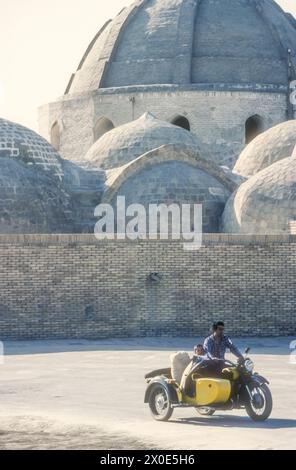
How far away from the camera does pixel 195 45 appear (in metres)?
38.3

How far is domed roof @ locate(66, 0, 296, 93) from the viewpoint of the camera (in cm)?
3803

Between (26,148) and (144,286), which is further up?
(26,148)

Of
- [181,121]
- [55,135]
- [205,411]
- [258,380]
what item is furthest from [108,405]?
[55,135]

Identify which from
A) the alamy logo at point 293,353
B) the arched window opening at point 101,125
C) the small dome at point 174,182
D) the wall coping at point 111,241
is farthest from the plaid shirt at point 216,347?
the arched window opening at point 101,125

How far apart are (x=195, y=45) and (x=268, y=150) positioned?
771 cm

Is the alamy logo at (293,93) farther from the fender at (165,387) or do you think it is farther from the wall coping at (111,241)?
the fender at (165,387)

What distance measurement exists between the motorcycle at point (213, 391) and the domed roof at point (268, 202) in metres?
12.8

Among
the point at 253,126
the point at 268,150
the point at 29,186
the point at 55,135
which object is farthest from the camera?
the point at 55,135

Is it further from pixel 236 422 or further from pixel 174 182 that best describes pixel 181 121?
pixel 236 422

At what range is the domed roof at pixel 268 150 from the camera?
31297mm

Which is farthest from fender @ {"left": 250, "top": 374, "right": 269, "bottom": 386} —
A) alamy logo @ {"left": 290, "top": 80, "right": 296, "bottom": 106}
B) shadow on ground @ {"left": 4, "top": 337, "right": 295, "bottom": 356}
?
alamy logo @ {"left": 290, "top": 80, "right": 296, "bottom": 106}

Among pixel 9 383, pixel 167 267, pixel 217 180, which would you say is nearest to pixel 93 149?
pixel 217 180

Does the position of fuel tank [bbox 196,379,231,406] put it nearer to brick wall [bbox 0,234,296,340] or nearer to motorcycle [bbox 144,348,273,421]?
motorcycle [bbox 144,348,273,421]

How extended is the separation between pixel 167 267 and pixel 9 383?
6787mm
